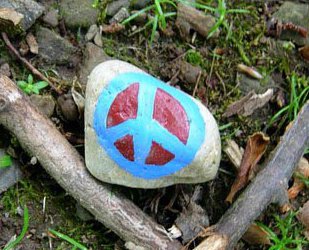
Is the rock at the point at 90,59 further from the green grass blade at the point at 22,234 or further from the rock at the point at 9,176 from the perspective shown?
the green grass blade at the point at 22,234

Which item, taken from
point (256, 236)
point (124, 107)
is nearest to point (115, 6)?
point (124, 107)

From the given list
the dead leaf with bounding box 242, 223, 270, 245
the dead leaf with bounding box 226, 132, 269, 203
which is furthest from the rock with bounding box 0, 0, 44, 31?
the dead leaf with bounding box 242, 223, 270, 245

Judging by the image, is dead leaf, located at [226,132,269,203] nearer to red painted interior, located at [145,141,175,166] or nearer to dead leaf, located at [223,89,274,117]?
dead leaf, located at [223,89,274,117]

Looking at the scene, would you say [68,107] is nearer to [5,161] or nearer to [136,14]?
[5,161]

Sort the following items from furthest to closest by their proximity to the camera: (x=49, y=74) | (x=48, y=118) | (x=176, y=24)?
(x=176, y=24) < (x=49, y=74) < (x=48, y=118)

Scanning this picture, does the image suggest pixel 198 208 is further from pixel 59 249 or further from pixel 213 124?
pixel 59 249

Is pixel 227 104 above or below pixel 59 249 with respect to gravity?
Answer: above

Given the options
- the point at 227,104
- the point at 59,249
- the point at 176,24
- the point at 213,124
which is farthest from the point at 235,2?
the point at 59,249
